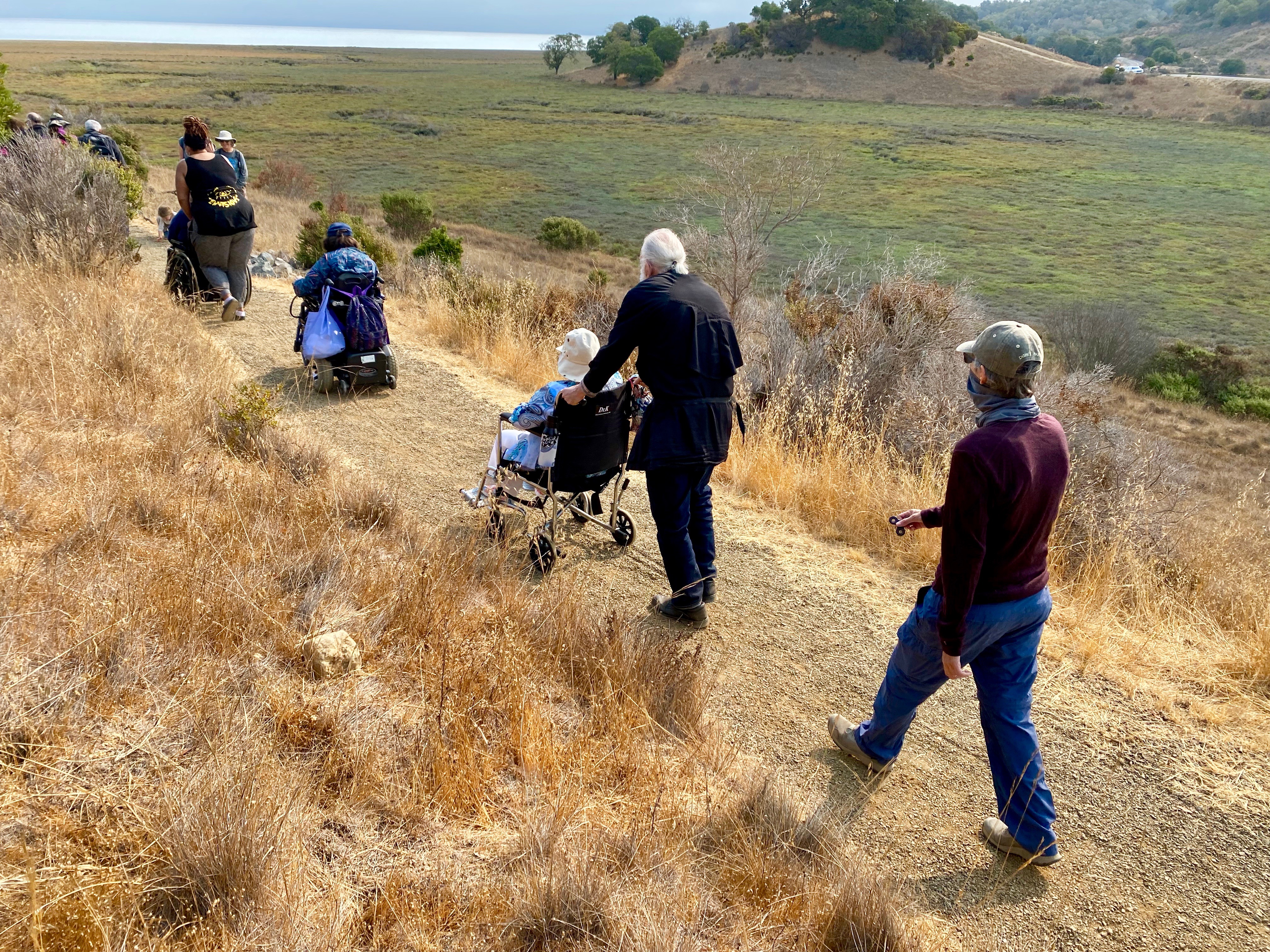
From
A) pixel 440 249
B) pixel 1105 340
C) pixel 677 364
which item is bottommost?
pixel 1105 340

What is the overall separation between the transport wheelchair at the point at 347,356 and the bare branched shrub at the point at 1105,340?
61.0 feet

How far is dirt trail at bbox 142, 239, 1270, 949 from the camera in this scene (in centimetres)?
298

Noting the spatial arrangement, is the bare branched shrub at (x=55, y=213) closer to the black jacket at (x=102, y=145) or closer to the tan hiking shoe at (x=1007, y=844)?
the black jacket at (x=102, y=145)

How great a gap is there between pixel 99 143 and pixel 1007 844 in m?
16.4

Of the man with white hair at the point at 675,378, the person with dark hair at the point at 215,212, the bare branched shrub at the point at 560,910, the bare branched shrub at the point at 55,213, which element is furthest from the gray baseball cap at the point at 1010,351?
the bare branched shrub at the point at 55,213

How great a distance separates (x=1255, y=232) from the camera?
38.5m

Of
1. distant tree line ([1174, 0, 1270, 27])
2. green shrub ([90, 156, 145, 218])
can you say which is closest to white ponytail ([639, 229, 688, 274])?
green shrub ([90, 156, 145, 218])

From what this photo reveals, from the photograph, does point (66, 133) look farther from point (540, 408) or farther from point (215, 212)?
point (540, 408)

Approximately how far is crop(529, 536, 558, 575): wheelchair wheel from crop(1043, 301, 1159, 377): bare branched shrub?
19856 millimetres

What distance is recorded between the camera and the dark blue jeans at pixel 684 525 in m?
4.37

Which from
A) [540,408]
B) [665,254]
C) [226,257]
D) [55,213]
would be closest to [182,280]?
[226,257]

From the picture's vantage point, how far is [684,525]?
447cm

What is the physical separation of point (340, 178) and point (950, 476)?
140 ft

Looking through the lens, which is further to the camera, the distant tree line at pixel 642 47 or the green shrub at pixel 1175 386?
the distant tree line at pixel 642 47
